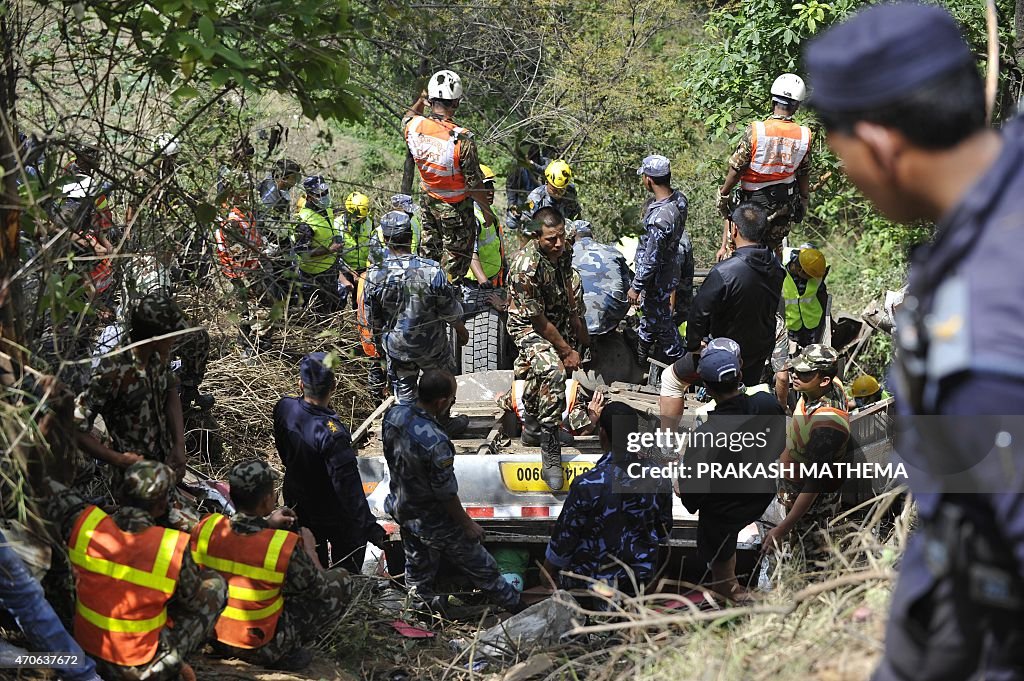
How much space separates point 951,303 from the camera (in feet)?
5.98

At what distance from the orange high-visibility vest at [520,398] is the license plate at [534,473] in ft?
1.57

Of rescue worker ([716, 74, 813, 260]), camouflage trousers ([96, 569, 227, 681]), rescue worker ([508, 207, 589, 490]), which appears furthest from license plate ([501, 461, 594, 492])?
rescue worker ([716, 74, 813, 260])

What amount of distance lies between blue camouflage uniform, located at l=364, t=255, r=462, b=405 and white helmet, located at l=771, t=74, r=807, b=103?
3258mm

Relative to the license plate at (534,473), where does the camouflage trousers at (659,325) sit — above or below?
above

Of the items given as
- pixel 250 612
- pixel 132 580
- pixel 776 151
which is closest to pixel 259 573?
pixel 250 612

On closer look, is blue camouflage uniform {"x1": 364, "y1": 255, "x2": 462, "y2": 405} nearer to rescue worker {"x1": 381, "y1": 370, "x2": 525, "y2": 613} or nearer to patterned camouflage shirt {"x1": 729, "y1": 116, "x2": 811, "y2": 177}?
rescue worker {"x1": 381, "y1": 370, "x2": 525, "y2": 613}

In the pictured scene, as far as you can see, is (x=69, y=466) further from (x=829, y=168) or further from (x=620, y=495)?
(x=829, y=168)

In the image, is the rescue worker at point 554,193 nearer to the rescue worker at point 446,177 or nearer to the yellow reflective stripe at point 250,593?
the rescue worker at point 446,177

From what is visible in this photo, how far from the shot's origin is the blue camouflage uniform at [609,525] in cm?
550

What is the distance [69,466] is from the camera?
15.8 feet

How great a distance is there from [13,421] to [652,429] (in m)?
3.85

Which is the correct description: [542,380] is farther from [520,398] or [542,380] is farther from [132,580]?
[132,580]

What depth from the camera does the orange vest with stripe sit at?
175 inches

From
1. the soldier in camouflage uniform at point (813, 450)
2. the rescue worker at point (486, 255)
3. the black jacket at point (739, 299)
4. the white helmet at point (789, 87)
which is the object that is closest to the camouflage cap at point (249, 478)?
the soldier in camouflage uniform at point (813, 450)
